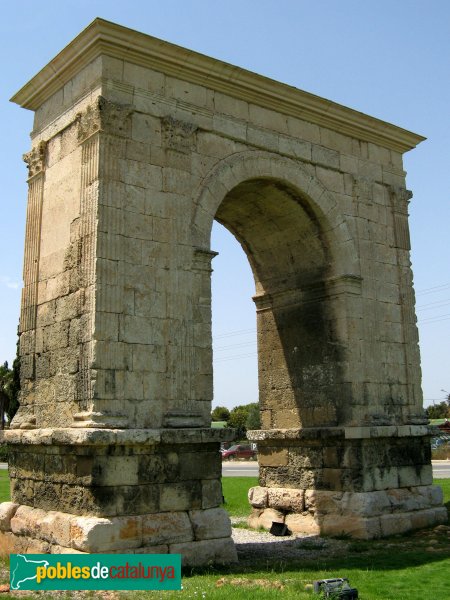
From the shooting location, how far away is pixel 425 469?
1108 cm

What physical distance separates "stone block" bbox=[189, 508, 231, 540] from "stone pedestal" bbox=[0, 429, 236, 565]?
0.5 inches

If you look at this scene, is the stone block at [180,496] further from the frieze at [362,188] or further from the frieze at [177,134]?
the frieze at [362,188]

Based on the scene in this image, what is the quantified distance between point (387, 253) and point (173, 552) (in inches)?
247

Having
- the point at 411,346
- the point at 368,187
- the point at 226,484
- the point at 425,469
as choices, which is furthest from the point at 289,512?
the point at 226,484

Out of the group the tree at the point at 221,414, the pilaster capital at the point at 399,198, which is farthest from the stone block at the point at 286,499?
the tree at the point at 221,414

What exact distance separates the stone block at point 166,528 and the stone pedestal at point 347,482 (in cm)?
298

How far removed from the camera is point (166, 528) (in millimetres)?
7789

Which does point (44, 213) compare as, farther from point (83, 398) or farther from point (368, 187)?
point (368, 187)

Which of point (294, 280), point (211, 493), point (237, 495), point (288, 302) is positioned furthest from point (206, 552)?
point (237, 495)

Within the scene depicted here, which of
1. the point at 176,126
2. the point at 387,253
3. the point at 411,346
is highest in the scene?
the point at 176,126

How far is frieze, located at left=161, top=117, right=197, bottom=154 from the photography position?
8.97m

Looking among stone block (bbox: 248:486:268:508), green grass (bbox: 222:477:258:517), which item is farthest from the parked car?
stone block (bbox: 248:486:268:508)

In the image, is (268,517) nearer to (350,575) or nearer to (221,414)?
(350,575)

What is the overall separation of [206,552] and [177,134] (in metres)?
5.28
